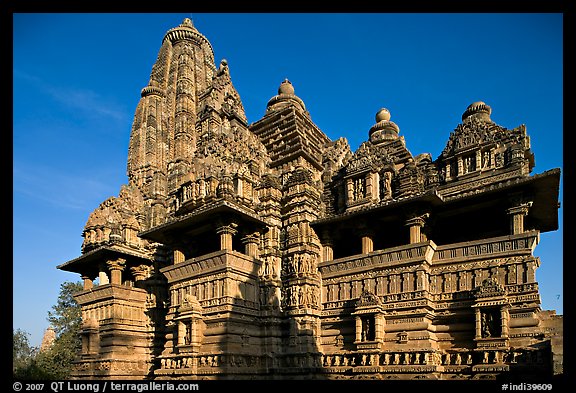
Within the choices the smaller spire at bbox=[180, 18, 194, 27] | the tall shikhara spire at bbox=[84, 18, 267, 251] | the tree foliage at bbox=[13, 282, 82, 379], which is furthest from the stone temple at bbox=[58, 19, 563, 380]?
the smaller spire at bbox=[180, 18, 194, 27]

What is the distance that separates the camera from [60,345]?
112ft

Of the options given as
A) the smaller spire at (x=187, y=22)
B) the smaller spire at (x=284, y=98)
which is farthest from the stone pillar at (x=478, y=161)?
the smaller spire at (x=187, y=22)

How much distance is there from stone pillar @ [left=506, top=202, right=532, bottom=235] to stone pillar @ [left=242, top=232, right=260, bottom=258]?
11.0 meters

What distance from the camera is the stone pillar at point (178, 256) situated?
69.4 feet

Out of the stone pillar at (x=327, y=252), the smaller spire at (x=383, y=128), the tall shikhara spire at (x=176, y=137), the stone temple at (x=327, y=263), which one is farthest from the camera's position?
the smaller spire at (x=383, y=128)

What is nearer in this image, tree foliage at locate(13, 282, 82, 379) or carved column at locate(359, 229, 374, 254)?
carved column at locate(359, 229, 374, 254)

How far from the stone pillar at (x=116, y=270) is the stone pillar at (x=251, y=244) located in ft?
27.9

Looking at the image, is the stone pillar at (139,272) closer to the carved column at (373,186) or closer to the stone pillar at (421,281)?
the carved column at (373,186)

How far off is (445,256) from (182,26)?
34.2 metres

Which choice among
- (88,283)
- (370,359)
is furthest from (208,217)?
(88,283)

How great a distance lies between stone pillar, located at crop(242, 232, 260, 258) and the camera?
20.2m

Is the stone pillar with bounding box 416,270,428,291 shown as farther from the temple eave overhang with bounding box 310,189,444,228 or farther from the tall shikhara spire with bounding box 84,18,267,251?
the tall shikhara spire with bounding box 84,18,267,251

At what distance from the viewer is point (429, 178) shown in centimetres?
1938
